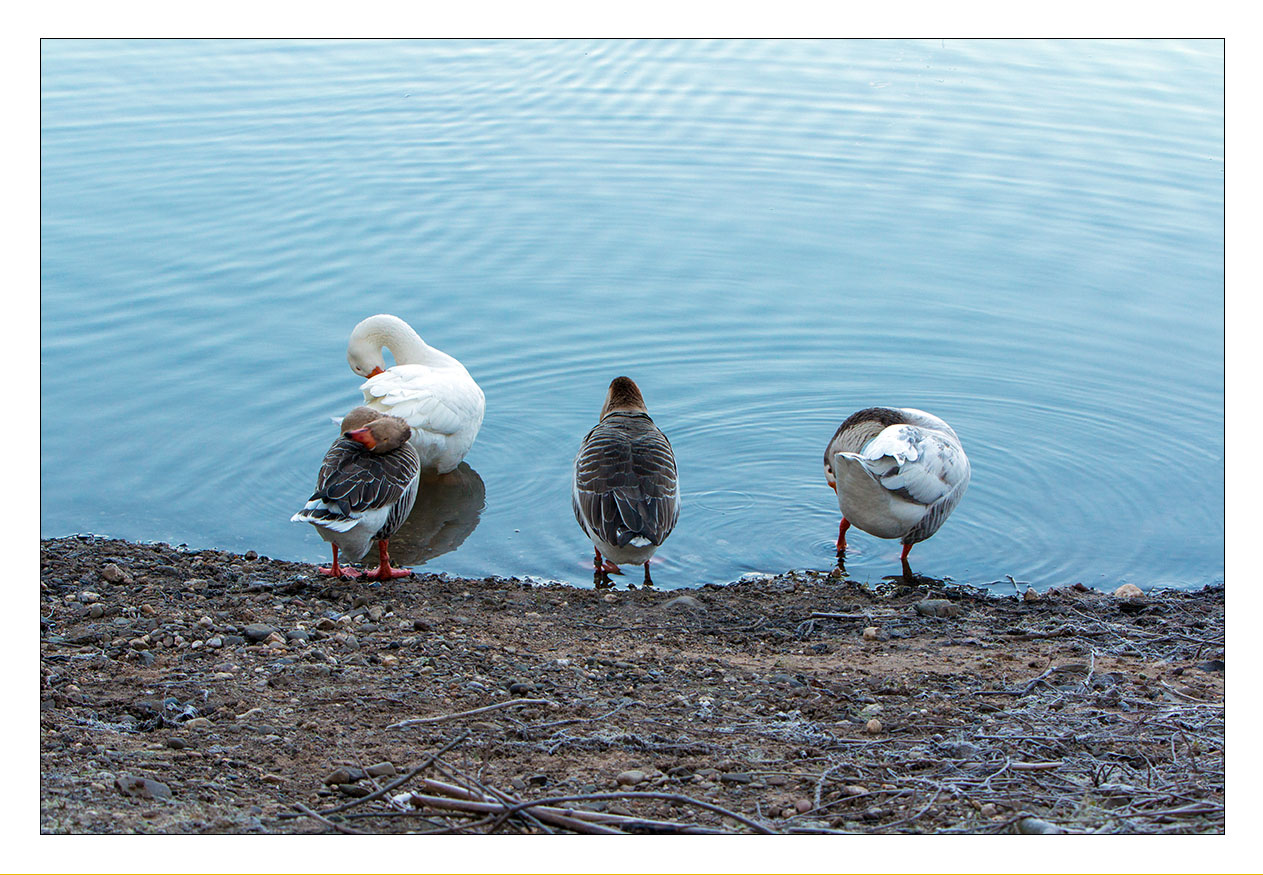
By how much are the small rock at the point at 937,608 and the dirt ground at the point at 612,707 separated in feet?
0.04

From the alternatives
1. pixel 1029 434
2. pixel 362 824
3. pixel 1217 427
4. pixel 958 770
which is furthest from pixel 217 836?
pixel 1217 427

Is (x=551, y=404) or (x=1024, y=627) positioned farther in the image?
(x=551, y=404)

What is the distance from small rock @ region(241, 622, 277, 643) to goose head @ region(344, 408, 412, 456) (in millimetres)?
1696

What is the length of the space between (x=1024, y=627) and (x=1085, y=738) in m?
1.75

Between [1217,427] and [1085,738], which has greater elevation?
[1217,427]

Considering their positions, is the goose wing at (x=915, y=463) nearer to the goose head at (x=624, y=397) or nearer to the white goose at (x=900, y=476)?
the white goose at (x=900, y=476)

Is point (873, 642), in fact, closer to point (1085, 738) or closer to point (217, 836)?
point (1085, 738)

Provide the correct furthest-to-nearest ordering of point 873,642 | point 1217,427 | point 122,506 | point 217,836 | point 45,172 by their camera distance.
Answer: point 45,172 < point 1217,427 < point 122,506 < point 873,642 < point 217,836

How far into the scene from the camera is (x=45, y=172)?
13.9 m

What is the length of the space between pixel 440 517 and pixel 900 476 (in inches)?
142

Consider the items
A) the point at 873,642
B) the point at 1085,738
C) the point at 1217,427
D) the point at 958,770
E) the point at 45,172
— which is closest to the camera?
the point at 958,770

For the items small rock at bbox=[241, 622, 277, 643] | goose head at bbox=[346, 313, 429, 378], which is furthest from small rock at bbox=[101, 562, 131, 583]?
goose head at bbox=[346, 313, 429, 378]

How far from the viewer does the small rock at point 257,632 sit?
5.57 meters

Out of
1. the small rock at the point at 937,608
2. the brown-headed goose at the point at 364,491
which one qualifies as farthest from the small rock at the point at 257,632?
the small rock at the point at 937,608
